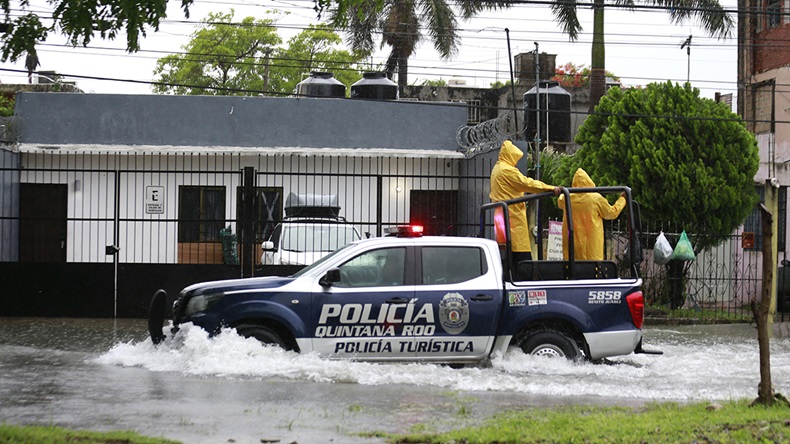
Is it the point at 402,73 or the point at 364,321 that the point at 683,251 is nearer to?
the point at 364,321

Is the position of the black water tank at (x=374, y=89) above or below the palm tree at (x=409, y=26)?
below

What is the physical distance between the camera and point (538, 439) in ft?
22.4

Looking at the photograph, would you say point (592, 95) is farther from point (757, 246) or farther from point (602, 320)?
point (602, 320)

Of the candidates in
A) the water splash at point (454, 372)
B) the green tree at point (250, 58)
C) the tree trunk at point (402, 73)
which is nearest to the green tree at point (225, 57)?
the green tree at point (250, 58)

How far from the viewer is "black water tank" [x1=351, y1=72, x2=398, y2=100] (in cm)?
2373

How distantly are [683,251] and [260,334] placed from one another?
10.4 m

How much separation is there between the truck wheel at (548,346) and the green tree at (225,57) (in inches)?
1736

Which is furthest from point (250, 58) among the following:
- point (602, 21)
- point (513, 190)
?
point (513, 190)

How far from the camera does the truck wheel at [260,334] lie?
1002 cm

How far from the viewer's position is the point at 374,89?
23781 mm

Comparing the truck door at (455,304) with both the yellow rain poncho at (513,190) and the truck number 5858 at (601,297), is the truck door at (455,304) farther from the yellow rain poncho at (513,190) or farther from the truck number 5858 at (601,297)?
the yellow rain poncho at (513,190)

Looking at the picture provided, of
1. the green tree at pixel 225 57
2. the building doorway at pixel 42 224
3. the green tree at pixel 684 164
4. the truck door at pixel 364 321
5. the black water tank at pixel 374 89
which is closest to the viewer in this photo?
the truck door at pixel 364 321

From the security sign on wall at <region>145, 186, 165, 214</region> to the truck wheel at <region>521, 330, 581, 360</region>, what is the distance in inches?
412

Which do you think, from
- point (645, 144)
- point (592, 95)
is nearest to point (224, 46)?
point (592, 95)
